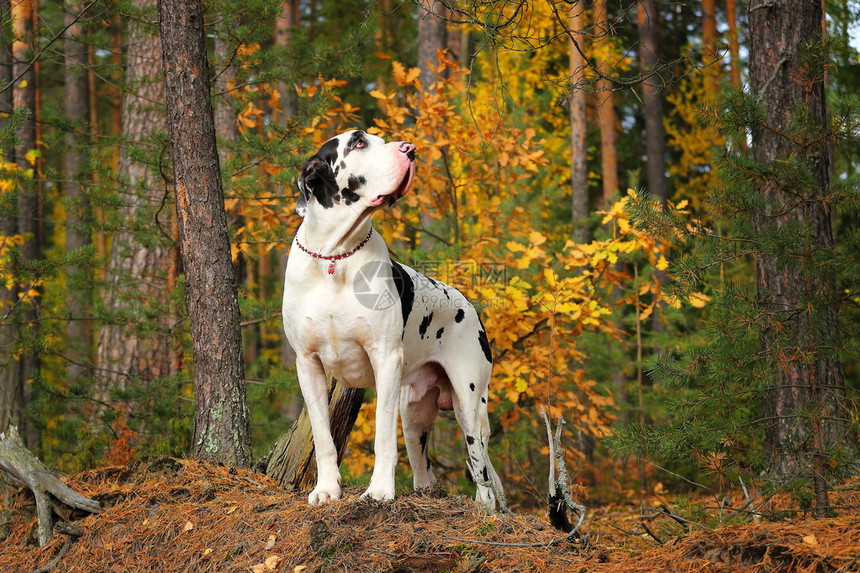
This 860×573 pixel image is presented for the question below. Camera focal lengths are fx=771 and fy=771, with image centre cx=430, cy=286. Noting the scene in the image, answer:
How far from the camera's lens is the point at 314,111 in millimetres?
7848

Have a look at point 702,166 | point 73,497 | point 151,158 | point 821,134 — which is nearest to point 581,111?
point 702,166

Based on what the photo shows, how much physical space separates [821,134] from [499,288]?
3.76 meters

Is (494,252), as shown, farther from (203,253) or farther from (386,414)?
(386,414)

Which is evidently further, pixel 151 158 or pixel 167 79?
pixel 151 158

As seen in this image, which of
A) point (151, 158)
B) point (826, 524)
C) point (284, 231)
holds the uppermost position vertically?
point (151, 158)

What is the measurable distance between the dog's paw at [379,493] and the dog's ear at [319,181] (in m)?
1.73

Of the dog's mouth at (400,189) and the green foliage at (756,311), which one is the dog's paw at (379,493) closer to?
the green foliage at (756,311)

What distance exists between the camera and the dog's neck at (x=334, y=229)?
15.3 feet

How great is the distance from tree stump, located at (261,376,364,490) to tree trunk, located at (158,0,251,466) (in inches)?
9.6

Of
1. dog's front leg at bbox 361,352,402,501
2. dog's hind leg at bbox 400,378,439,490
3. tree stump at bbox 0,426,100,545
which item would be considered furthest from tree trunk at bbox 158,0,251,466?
dog's front leg at bbox 361,352,402,501

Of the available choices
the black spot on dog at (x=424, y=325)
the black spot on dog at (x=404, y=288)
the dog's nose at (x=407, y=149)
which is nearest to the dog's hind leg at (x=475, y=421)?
the black spot on dog at (x=424, y=325)

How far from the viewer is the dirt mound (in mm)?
3357

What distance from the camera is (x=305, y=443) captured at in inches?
216

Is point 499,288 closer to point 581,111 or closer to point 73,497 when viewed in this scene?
point 73,497
